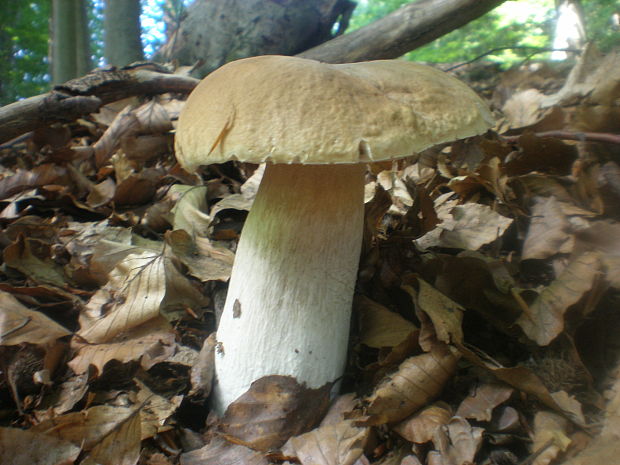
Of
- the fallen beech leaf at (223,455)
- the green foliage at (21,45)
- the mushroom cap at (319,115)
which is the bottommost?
the fallen beech leaf at (223,455)

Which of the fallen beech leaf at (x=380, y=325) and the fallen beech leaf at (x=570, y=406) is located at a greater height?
the fallen beech leaf at (x=380, y=325)

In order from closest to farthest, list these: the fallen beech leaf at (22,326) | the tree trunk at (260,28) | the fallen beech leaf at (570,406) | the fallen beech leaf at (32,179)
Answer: the fallen beech leaf at (570,406), the fallen beech leaf at (22,326), the fallen beech leaf at (32,179), the tree trunk at (260,28)

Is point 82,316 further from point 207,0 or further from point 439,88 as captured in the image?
point 207,0

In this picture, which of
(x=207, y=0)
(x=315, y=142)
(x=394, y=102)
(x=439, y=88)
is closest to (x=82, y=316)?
(x=315, y=142)

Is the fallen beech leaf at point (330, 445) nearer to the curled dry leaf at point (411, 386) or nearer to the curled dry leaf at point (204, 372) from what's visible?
the curled dry leaf at point (411, 386)

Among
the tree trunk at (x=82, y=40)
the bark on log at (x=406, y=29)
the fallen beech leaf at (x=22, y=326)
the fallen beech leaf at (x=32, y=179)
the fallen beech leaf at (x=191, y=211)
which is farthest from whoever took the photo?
the tree trunk at (x=82, y=40)

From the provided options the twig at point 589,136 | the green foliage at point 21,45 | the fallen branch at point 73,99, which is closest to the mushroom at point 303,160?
the twig at point 589,136

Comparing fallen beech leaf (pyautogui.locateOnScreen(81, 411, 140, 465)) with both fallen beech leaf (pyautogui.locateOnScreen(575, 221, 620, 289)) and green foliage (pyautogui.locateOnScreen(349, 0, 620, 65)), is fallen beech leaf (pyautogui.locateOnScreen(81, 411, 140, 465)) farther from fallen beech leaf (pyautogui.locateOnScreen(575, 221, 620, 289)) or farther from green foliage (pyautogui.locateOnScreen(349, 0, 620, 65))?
green foliage (pyautogui.locateOnScreen(349, 0, 620, 65))
